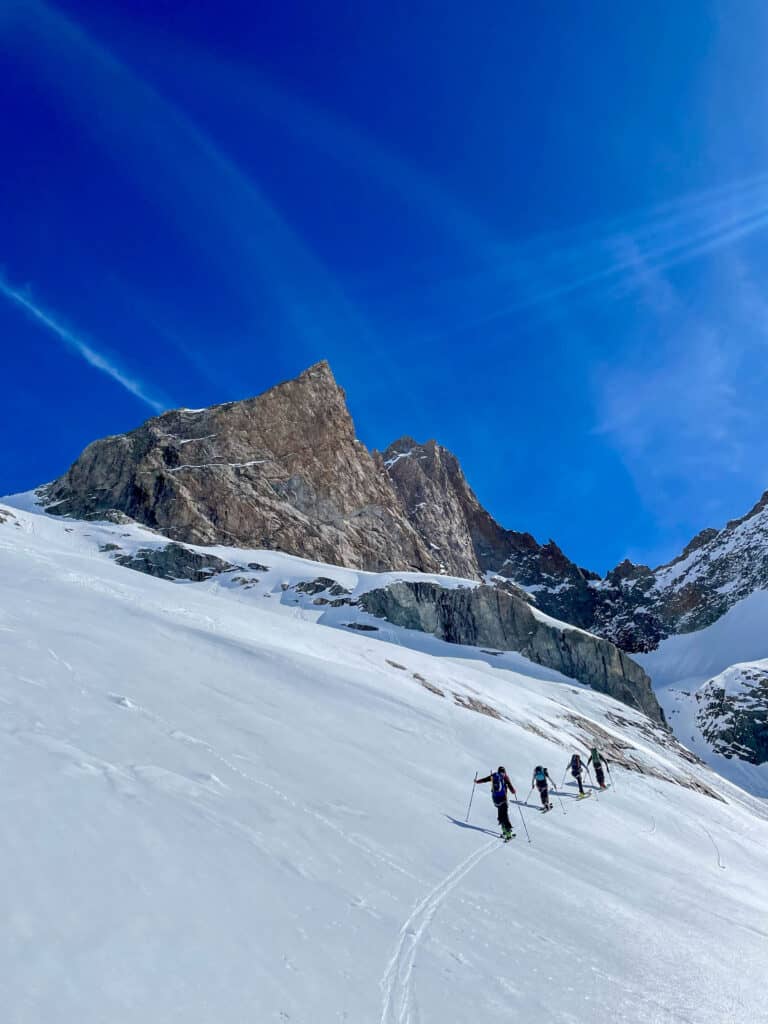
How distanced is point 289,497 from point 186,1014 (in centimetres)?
10828

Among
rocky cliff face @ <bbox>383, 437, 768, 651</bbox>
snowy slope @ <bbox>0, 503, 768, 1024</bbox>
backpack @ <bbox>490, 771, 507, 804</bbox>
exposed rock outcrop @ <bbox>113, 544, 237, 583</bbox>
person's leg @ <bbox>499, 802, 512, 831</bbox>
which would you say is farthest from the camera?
rocky cliff face @ <bbox>383, 437, 768, 651</bbox>

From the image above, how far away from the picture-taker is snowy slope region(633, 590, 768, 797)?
97.7 m

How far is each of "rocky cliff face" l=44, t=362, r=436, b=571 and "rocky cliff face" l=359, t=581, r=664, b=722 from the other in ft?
104

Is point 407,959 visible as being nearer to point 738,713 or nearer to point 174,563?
point 174,563

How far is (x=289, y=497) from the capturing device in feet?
364

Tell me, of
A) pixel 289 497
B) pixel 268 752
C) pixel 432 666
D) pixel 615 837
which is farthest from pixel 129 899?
pixel 289 497

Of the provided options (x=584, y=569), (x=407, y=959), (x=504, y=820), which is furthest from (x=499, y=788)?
(x=584, y=569)

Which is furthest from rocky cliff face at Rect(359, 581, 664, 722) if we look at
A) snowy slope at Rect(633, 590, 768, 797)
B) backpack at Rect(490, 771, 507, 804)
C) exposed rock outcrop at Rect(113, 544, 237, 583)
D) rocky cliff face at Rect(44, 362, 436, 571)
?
backpack at Rect(490, 771, 507, 804)

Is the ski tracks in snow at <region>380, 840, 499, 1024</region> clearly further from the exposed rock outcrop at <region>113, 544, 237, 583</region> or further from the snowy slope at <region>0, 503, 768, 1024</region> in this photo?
the exposed rock outcrop at <region>113, 544, 237, 583</region>

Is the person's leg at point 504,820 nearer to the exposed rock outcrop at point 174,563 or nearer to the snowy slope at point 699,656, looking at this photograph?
the exposed rock outcrop at point 174,563

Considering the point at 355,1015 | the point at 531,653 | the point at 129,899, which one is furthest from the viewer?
the point at 531,653

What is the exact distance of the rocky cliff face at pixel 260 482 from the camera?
98000 millimetres

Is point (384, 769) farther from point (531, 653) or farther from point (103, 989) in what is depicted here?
point (531, 653)

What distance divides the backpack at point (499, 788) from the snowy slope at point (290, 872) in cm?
58
